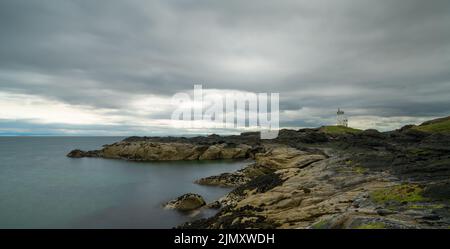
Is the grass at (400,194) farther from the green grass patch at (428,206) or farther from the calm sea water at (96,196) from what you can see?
the calm sea water at (96,196)

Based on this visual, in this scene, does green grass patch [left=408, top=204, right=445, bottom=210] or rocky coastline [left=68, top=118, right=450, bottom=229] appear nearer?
rocky coastline [left=68, top=118, right=450, bottom=229]

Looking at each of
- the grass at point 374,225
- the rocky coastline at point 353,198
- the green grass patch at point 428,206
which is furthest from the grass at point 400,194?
the grass at point 374,225

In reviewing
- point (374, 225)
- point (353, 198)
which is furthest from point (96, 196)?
point (374, 225)

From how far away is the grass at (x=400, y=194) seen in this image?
58.4 feet

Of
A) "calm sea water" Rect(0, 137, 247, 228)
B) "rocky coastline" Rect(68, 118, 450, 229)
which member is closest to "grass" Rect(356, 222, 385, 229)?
"rocky coastline" Rect(68, 118, 450, 229)

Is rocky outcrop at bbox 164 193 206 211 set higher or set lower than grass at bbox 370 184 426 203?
lower

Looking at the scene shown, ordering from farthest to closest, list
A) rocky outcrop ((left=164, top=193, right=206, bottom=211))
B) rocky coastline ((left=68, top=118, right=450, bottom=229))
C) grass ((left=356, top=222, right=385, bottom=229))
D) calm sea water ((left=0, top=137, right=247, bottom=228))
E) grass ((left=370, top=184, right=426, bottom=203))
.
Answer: rocky outcrop ((left=164, top=193, right=206, bottom=211)), calm sea water ((left=0, top=137, right=247, bottom=228)), grass ((left=370, top=184, right=426, bottom=203)), rocky coastline ((left=68, top=118, right=450, bottom=229)), grass ((left=356, top=222, right=385, bottom=229))

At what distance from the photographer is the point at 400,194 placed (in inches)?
742

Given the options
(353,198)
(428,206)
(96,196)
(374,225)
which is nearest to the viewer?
(374,225)

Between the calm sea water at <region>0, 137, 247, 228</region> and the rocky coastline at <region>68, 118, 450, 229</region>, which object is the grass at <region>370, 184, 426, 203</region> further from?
the calm sea water at <region>0, 137, 247, 228</region>

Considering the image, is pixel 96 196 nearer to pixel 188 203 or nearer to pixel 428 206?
pixel 188 203

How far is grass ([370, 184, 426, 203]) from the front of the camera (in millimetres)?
17812
